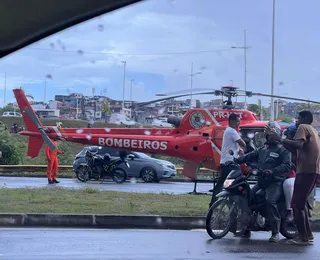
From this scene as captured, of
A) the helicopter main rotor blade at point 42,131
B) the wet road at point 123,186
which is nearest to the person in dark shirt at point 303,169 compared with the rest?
the wet road at point 123,186

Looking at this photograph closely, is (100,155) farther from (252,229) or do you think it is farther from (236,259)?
(236,259)

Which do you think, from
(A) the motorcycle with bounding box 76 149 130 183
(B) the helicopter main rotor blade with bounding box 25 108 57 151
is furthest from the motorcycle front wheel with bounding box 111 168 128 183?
(B) the helicopter main rotor blade with bounding box 25 108 57 151

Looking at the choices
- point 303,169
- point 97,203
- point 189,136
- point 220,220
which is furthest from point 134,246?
point 189,136

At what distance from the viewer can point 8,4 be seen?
3529 mm

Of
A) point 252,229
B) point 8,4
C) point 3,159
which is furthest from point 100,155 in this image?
point 8,4

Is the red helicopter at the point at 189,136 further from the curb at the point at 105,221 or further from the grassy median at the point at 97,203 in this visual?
the curb at the point at 105,221

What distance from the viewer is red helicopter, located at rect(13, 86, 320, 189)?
595 inches

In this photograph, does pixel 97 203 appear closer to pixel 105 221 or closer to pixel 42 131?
pixel 105 221

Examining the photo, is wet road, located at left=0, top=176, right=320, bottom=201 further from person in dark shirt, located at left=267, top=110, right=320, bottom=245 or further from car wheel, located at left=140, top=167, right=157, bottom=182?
person in dark shirt, located at left=267, top=110, right=320, bottom=245

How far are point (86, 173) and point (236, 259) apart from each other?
1388 cm

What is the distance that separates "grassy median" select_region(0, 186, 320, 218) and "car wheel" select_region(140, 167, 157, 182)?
27.6ft

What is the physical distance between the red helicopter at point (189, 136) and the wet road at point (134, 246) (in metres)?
5.38

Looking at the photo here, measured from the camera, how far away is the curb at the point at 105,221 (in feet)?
32.0

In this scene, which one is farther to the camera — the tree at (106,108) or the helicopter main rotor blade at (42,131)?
the tree at (106,108)
